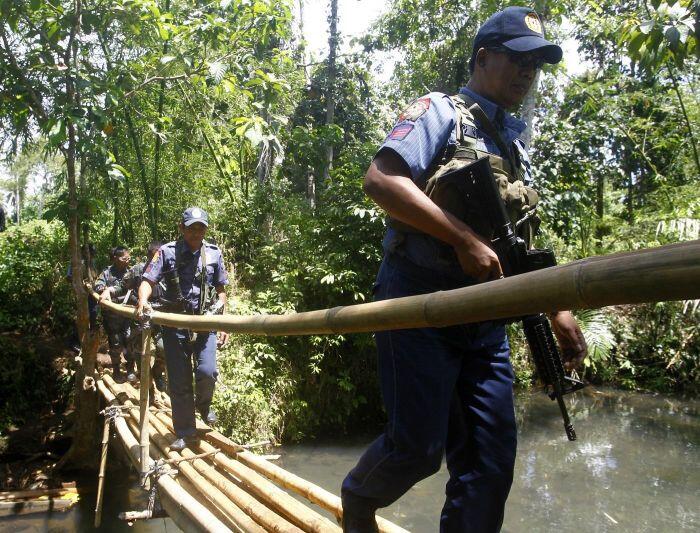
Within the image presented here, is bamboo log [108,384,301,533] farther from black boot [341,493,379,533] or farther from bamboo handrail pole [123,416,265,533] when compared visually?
black boot [341,493,379,533]

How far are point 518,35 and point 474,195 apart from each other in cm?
52

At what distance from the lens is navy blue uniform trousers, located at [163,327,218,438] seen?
169 inches

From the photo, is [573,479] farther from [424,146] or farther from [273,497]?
[424,146]

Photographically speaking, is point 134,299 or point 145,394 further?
point 134,299

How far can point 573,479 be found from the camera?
260 inches

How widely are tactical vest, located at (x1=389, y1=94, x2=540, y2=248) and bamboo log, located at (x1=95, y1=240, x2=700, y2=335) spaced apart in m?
0.37

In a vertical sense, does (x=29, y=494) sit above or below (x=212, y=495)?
below

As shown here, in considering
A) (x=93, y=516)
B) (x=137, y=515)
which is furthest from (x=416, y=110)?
(x=93, y=516)

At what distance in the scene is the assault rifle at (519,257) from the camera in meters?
1.57

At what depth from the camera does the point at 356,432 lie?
26.8 feet

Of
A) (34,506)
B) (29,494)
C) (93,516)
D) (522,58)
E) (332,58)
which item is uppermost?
(332,58)

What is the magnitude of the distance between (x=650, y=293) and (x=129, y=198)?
10.6m

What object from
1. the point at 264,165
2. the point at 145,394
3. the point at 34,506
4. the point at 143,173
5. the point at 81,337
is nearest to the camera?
the point at 145,394

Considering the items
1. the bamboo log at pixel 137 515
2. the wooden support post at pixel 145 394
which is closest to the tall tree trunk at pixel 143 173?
the wooden support post at pixel 145 394
